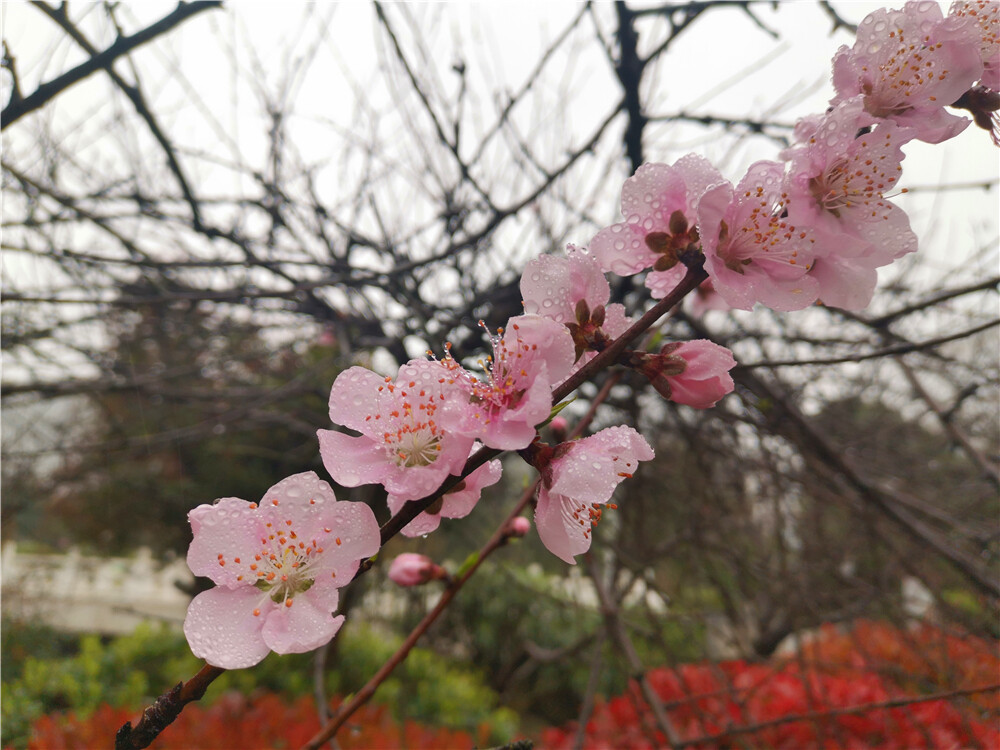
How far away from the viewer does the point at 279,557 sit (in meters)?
0.50

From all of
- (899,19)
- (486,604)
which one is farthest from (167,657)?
(899,19)

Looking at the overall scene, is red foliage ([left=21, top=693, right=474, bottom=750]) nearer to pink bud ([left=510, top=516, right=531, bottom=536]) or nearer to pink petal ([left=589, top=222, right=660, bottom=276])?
pink bud ([left=510, top=516, right=531, bottom=536])

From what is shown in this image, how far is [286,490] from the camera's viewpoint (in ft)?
1.63

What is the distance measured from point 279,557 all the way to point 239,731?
3.52 metres

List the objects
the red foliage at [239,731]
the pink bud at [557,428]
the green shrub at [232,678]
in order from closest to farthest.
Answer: the pink bud at [557,428]
the red foliage at [239,731]
the green shrub at [232,678]

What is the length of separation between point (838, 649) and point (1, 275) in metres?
5.27

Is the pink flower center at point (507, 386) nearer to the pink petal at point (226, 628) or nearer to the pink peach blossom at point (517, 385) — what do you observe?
the pink peach blossom at point (517, 385)

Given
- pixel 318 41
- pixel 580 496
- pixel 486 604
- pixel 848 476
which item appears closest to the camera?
pixel 580 496

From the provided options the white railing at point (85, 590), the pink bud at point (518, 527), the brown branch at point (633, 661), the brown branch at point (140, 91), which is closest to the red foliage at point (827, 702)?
the brown branch at point (633, 661)

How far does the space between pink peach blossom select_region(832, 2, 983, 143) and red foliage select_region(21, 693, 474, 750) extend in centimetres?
317

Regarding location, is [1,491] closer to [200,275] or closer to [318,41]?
[200,275]

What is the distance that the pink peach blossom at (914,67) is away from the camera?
23.1 inches

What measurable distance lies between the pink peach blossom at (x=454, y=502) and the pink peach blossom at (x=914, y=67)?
0.53 m

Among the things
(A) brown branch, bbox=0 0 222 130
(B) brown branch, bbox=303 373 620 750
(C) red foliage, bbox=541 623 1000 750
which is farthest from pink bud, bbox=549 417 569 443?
(A) brown branch, bbox=0 0 222 130
